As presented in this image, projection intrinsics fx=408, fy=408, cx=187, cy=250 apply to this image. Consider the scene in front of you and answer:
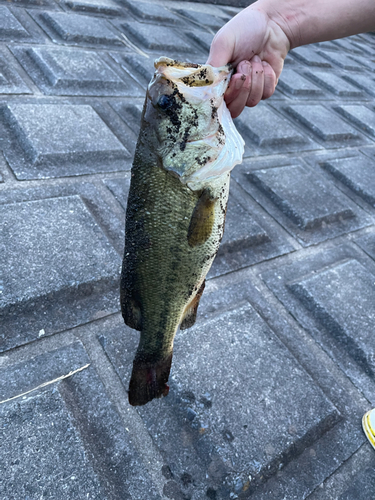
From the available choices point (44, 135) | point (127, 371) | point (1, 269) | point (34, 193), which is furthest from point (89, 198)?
point (127, 371)

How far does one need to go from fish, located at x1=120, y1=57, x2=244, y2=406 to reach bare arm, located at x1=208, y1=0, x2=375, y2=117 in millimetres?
368

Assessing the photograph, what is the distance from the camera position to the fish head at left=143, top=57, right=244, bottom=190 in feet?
4.73

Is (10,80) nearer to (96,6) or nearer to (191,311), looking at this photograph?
(96,6)

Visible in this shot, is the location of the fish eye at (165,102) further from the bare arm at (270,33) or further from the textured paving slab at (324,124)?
the textured paving slab at (324,124)

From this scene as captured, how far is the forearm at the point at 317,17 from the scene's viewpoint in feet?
7.76

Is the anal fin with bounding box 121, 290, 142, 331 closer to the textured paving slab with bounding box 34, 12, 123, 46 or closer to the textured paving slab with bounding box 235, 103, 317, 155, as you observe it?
the textured paving slab with bounding box 235, 103, 317, 155

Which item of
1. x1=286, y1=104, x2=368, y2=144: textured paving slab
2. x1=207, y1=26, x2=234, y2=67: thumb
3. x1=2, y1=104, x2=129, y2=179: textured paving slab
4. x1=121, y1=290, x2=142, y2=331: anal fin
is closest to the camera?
x1=121, y1=290, x2=142, y2=331: anal fin

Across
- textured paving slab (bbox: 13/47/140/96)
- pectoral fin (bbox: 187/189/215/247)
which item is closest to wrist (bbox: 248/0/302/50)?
pectoral fin (bbox: 187/189/215/247)

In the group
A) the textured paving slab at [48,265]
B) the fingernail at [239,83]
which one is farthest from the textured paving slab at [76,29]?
the fingernail at [239,83]

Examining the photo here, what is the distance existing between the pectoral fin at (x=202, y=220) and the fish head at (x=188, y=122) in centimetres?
5

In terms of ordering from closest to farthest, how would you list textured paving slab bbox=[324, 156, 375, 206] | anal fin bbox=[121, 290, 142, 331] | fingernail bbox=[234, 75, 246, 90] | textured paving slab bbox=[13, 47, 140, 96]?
anal fin bbox=[121, 290, 142, 331] → fingernail bbox=[234, 75, 246, 90] → textured paving slab bbox=[13, 47, 140, 96] → textured paving slab bbox=[324, 156, 375, 206]

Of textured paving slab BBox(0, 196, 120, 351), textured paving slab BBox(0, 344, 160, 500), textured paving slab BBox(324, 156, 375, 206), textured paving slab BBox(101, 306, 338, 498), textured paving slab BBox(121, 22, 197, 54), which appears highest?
Answer: textured paving slab BBox(121, 22, 197, 54)

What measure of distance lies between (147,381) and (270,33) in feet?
6.33

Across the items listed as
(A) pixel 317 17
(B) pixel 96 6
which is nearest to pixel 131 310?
(A) pixel 317 17
